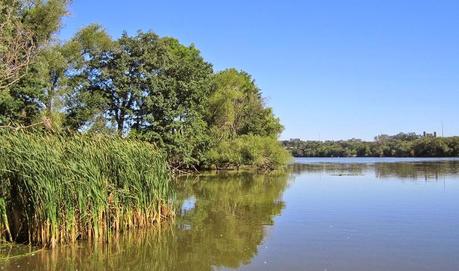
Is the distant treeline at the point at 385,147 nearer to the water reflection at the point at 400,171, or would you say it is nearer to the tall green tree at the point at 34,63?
the water reflection at the point at 400,171

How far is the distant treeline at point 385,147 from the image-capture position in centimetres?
9762

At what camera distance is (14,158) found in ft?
34.1

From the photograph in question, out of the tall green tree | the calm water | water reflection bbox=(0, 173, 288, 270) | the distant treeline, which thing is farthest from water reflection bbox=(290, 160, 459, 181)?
the distant treeline

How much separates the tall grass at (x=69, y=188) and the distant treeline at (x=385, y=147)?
3023 inches

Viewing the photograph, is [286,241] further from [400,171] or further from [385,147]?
[385,147]

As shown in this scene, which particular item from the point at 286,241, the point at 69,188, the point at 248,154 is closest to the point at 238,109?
the point at 248,154

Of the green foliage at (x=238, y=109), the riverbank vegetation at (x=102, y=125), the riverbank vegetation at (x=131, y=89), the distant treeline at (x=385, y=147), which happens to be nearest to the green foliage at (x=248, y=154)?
the riverbank vegetation at (x=102, y=125)

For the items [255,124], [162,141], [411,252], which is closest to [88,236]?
[411,252]

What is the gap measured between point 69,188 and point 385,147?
111493 mm

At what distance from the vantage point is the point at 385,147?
11481cm

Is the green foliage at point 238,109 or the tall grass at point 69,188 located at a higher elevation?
the green foliage at point 238,109

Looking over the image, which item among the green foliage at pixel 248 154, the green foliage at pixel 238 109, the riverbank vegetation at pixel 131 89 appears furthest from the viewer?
the green foliage at pixel 238 109

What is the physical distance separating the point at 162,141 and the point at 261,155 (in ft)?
52.9

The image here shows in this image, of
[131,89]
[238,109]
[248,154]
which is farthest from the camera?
[238,109]
